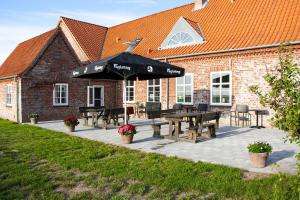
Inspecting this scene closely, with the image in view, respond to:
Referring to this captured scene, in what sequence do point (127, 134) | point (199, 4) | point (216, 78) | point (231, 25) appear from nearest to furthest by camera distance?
point (127, 134), point (216, 78), point (231, 25), point (199, 4)

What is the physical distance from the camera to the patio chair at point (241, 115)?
44.3ft

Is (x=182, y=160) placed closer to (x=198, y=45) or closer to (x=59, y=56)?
(x=198, y=45)

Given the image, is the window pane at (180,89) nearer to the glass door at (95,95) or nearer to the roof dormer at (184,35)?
the roof dormer at (184,35)

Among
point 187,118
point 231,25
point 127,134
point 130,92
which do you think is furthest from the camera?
point 130,92

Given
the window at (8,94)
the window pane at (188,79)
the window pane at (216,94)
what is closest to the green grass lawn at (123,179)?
the window pane at (216,94)

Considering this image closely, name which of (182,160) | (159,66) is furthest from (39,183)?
(159,66)

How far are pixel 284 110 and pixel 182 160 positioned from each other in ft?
11.6

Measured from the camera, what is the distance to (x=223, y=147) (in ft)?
28.6

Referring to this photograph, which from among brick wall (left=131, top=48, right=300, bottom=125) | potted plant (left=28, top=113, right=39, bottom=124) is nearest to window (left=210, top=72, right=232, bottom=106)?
brick wall (left=131, top=48, right=300, bottom=125)

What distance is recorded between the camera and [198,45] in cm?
1639

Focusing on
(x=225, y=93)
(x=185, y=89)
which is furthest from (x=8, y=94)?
(x=225, y=93)

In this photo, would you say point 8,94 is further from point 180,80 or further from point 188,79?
point 188,79

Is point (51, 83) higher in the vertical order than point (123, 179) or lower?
higher

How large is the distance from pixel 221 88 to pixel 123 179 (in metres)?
10.4
